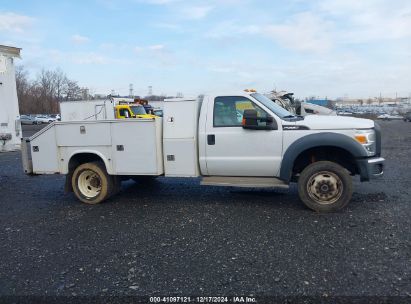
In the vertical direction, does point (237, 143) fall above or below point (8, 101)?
below

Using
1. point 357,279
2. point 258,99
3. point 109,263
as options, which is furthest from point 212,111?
point 357,279

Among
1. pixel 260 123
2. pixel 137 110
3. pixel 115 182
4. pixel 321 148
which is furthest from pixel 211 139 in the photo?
pixel 137 110

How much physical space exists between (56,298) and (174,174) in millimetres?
3224

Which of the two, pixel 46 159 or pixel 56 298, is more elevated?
pixel 46 159

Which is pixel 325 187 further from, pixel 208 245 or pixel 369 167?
pixel 208 245

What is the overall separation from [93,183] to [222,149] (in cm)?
285

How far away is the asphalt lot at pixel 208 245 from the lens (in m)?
3.58

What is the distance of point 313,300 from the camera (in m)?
3.22

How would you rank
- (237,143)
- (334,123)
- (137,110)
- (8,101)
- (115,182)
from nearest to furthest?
1. (334,123)
2. (237,143)
3. (115,182)
4. (8,101)
5. (137,110)

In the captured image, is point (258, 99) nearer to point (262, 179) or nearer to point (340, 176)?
point (262, 179)

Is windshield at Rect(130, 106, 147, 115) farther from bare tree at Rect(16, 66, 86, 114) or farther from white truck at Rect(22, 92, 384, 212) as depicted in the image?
bare tree at Rect(16, 66, 86, 114)

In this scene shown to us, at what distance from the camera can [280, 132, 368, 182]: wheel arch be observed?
18.1ft

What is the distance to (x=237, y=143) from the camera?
6.01 meters

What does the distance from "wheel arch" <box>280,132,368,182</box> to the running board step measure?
0.19 meters
